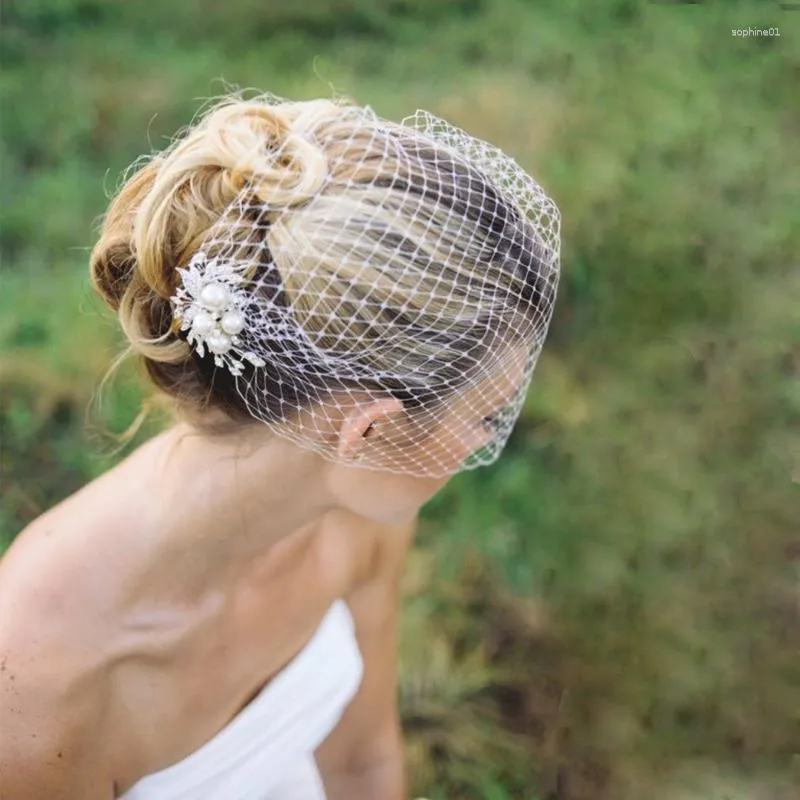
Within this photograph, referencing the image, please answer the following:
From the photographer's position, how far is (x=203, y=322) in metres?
0.75

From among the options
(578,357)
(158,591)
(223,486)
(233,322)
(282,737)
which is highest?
(233,322)

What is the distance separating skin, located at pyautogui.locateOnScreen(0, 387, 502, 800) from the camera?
875 millimetres

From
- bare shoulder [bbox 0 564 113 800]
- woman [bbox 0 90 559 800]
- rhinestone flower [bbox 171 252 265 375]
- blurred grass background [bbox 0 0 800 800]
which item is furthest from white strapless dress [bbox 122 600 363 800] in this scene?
rhinestone flower [bbox 171 252 265 375]

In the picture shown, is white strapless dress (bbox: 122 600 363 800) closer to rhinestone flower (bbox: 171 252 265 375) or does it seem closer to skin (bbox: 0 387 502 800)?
skin (bbox: 0 387 502 800)

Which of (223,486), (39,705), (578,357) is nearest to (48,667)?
(39,705)

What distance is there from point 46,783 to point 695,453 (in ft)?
3.48

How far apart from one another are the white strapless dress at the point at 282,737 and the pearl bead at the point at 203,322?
0.52 meters

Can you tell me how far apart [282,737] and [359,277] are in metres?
0.64

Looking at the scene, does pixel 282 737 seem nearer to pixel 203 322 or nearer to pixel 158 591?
pixel 158 591

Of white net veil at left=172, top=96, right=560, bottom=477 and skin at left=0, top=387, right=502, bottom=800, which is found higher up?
white net veil at left=172, top=96, right=560, bottom=477

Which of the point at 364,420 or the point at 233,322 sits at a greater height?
the point at 233,322

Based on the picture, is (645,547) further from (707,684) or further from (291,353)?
(291,353)

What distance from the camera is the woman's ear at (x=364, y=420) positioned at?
807 millimetres

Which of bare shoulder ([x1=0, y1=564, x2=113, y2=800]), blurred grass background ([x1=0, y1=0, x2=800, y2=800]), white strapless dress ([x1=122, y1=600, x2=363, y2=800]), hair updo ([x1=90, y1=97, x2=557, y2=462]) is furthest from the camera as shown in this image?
blurred grass background ([x1=0, y1=0, x2=800, y2=800])
